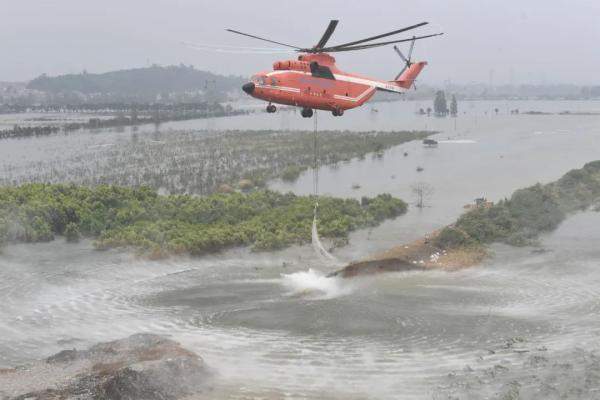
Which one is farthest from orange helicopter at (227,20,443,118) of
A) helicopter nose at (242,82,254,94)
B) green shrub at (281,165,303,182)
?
→ green shrub at (281,165,303,182)

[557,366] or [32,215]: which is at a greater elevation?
[32,215]

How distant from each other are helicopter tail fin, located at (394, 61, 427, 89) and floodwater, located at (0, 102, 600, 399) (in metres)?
7.85

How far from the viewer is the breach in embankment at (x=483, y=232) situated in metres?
28.4

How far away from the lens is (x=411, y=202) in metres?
46.7

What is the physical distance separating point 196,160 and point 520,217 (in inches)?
1639

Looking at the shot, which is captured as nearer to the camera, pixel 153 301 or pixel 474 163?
pixel 153 301

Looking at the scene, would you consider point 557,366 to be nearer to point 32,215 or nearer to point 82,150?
point 32,215

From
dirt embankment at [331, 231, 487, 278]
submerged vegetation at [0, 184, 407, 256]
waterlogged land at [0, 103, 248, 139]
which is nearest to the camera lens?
dirt embankment at [331, 231, 487, 278]

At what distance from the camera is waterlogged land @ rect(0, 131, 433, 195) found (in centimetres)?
5616

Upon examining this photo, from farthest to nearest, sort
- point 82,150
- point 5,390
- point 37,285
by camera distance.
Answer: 1. point 82,150
2. point 37,285
3. point 5,390

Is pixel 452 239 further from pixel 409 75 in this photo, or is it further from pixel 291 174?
pixel 291 174

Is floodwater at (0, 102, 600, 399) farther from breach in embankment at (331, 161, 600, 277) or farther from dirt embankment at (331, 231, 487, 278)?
breach in embankment at (331, 161, 600, 277)

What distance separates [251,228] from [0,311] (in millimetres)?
13846

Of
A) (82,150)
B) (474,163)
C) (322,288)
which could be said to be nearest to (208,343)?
(322,288)
